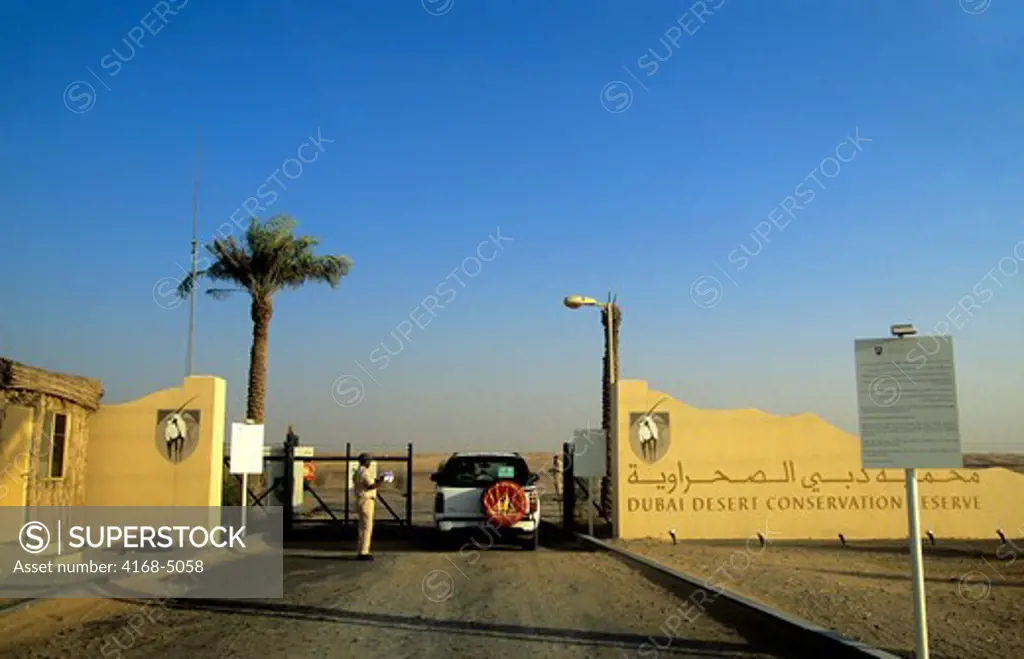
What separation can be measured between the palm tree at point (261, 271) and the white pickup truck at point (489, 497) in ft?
34.3

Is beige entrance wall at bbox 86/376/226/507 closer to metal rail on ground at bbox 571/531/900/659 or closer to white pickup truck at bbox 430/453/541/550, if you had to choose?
white pickup truck at bbox 430/453/541/550

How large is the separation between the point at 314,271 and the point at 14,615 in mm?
19606

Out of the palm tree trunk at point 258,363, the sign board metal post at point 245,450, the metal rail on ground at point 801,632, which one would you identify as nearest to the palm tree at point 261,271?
the palm tree trunk at point 258,363

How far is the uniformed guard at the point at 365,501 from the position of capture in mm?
16625

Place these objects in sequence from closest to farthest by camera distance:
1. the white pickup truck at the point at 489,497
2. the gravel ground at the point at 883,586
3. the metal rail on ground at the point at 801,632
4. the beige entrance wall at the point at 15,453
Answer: the metal rail on ground at the point at 801,632, the gravel ground at the point at 883,586, the beige entrance wall at the point at 15,453, the white pickup truck at the point at 489,497

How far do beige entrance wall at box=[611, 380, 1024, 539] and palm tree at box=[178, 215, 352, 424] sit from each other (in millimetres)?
12235

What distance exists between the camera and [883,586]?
1323 centimetres

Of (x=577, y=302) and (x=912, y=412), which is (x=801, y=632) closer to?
(x=912, y=412)

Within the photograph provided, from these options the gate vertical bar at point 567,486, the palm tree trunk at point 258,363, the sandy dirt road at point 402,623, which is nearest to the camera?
the sandy dirt road at point 402,623

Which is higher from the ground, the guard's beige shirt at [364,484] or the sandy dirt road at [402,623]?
the guard's beige shirt at [364,484]

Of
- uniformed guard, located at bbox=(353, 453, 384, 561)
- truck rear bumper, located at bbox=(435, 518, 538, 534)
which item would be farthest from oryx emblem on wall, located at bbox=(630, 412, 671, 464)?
uniformed guard, located at bbox=(353, 453, 384, 561)

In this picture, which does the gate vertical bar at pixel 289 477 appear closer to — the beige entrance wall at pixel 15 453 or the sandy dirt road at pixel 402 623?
the beige entrance wall at pixel 15 453

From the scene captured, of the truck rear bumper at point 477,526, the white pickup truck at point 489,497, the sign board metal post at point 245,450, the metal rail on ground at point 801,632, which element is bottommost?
the metal rail on ground at point 801,632

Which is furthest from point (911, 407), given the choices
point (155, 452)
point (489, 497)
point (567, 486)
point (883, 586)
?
point (155, 452)
